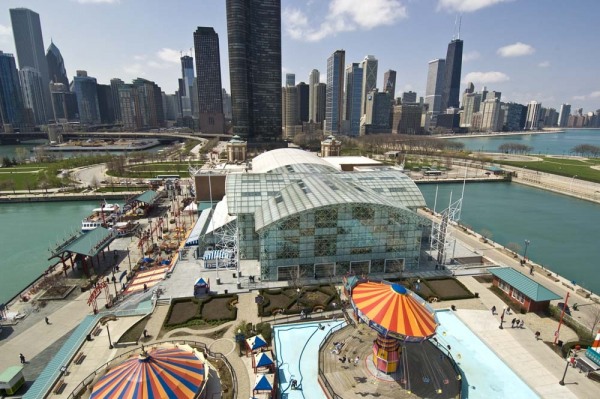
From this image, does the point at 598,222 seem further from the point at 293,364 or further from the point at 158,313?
the point at 158,313

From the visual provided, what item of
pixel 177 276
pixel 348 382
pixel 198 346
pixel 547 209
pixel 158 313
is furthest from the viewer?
pixel 547 209

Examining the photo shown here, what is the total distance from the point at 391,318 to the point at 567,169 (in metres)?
167

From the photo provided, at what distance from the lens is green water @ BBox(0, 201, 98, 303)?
52.1 metres

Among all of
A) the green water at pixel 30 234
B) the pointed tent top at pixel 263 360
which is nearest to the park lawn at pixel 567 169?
the pointed tent top at pixel 263 360

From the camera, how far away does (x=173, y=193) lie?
3780 inches

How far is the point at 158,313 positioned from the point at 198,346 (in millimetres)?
9349

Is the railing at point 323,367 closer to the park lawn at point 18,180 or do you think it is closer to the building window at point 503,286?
the building window at point 503,286

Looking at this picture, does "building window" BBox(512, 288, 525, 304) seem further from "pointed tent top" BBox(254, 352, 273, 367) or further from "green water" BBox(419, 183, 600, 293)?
"pointed tent top" BBox(254, 352, 273, 367)

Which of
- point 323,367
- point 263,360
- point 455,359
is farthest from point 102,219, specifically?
point 455,359

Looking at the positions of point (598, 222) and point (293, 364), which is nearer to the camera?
point (293, 364)

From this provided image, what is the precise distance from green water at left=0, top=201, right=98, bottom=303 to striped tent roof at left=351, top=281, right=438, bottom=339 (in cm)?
5246

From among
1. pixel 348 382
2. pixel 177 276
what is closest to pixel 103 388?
pixel 348 382

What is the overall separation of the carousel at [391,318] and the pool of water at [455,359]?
21.4 ft

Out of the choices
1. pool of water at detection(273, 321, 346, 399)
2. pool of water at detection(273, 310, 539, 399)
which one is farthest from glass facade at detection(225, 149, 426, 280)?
pool of water at detection(273, 310, 539, 399)
